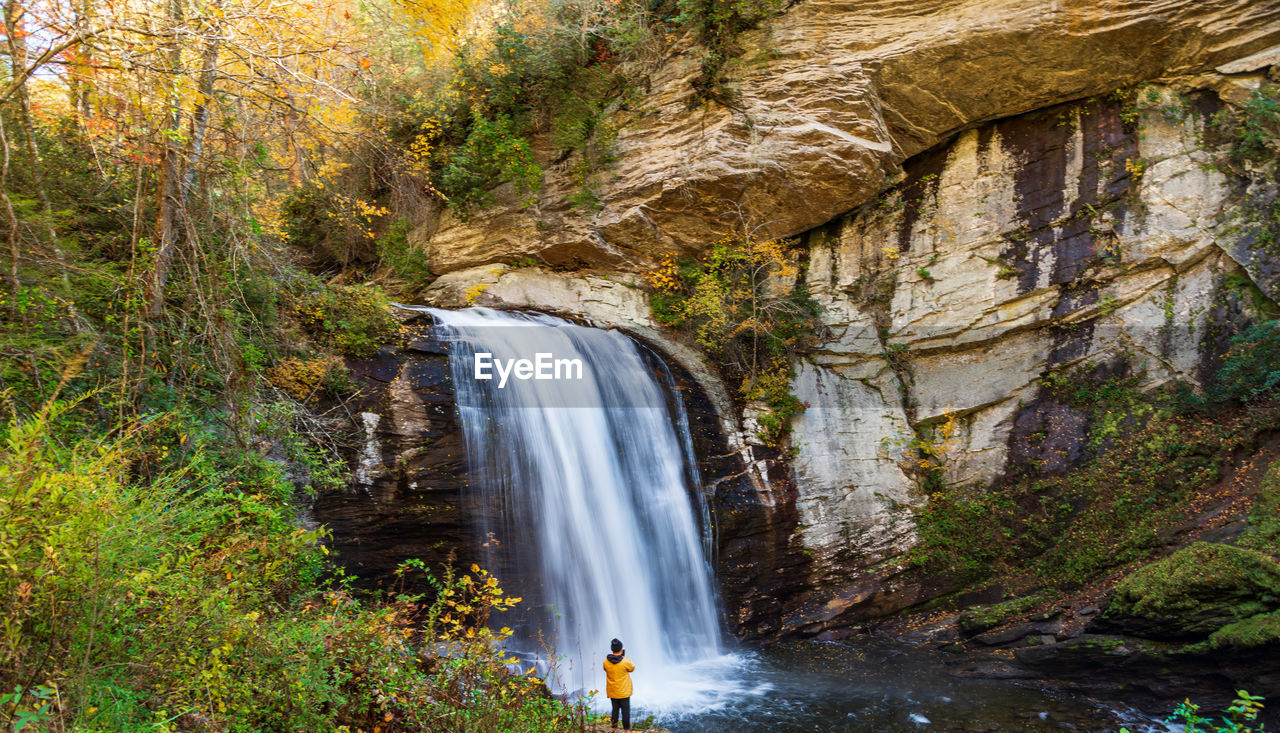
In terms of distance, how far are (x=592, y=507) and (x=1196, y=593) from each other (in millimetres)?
7246

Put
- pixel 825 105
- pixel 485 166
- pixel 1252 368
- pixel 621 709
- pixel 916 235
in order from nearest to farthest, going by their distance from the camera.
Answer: pixel 621 709
pixel 1252 368
pixel 825 105
pixel 916 235
pixel 485 166

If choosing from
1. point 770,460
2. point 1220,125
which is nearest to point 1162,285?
point 1220,125

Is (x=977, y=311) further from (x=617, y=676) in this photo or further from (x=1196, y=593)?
(x=617, y=676)

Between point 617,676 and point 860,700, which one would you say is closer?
point 617,676

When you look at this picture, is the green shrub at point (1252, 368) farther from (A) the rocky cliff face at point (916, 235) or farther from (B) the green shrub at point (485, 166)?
(B) the green shrub at point (485, 166)

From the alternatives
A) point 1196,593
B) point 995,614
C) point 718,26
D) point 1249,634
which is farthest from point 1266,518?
point 718,26

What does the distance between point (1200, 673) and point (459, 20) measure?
14774 mm

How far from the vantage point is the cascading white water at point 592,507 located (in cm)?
809

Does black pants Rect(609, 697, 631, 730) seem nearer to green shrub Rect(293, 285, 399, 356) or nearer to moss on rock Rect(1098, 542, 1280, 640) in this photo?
green shrub Rect(293, 285, 399, 356)

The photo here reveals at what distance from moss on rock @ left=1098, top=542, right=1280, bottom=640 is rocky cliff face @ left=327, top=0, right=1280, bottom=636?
2.94 metres

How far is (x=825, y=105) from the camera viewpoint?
1056 centimetres
